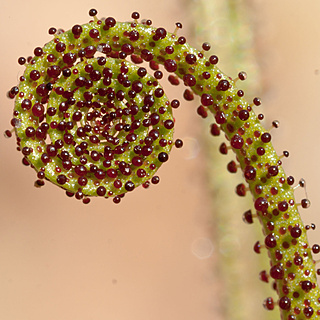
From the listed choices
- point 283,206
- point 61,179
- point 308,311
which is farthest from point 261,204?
point 61,179

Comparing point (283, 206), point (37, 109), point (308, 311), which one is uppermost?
point (37, 109)

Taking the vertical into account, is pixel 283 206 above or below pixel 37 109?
below

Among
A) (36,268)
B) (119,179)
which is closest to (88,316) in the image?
(36,268)

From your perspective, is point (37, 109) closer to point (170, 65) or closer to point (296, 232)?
point (170, 65)

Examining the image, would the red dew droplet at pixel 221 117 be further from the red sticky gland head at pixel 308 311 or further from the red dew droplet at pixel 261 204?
the red sticky gland head at pixel 308 311

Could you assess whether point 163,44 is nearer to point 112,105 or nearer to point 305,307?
point 112,105

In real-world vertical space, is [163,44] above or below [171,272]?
above

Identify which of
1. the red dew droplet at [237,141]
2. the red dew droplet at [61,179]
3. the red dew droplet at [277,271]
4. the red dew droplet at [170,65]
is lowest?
the red dew droplet at [277,271]

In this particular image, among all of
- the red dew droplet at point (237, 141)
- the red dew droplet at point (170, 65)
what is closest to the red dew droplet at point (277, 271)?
the red dew droplet at point (237, 141)

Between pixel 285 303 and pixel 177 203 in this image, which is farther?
pixel 177 203
